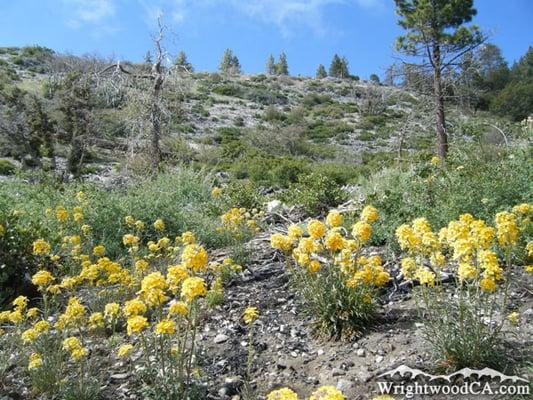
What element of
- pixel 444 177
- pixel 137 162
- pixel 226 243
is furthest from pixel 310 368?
pixel 137 162

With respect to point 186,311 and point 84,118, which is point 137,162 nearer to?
point 84,118

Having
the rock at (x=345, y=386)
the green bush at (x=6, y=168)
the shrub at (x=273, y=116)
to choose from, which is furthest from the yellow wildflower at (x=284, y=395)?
the shrub at (x=273, y=116)

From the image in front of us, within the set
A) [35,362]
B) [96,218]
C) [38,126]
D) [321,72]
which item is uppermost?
[321,72]

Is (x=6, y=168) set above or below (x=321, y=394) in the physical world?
above

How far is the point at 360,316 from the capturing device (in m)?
3.18

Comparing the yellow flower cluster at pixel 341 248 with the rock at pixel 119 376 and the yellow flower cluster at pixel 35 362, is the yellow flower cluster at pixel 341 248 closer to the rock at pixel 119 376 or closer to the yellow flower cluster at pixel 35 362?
the rock at pixel 119 376

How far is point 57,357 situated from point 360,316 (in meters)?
2.07

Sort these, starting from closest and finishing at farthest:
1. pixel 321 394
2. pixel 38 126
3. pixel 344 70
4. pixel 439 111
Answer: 1. pixel 321 394
2. pixel 439 111
3. pixel 38 126
4. pixel 344 70

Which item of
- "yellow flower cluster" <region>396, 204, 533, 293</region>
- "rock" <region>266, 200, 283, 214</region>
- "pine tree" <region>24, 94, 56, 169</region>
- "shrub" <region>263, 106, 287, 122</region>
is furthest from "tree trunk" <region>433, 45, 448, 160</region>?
"shrub" <region>263, 106, 287, 122</region>

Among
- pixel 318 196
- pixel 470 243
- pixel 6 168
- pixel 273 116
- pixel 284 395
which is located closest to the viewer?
pixel 284 395

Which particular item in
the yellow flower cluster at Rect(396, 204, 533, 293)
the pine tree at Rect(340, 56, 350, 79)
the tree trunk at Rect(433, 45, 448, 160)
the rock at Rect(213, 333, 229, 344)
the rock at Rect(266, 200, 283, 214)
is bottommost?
the rock at Rect(213, 333, 229, 344)

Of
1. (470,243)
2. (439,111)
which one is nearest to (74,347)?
(470,243)

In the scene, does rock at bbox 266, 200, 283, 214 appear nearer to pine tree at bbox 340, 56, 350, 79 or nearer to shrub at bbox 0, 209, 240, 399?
shrub at bbox 0, 209, 240, 399

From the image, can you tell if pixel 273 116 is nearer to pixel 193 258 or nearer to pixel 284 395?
pixel 193 258
